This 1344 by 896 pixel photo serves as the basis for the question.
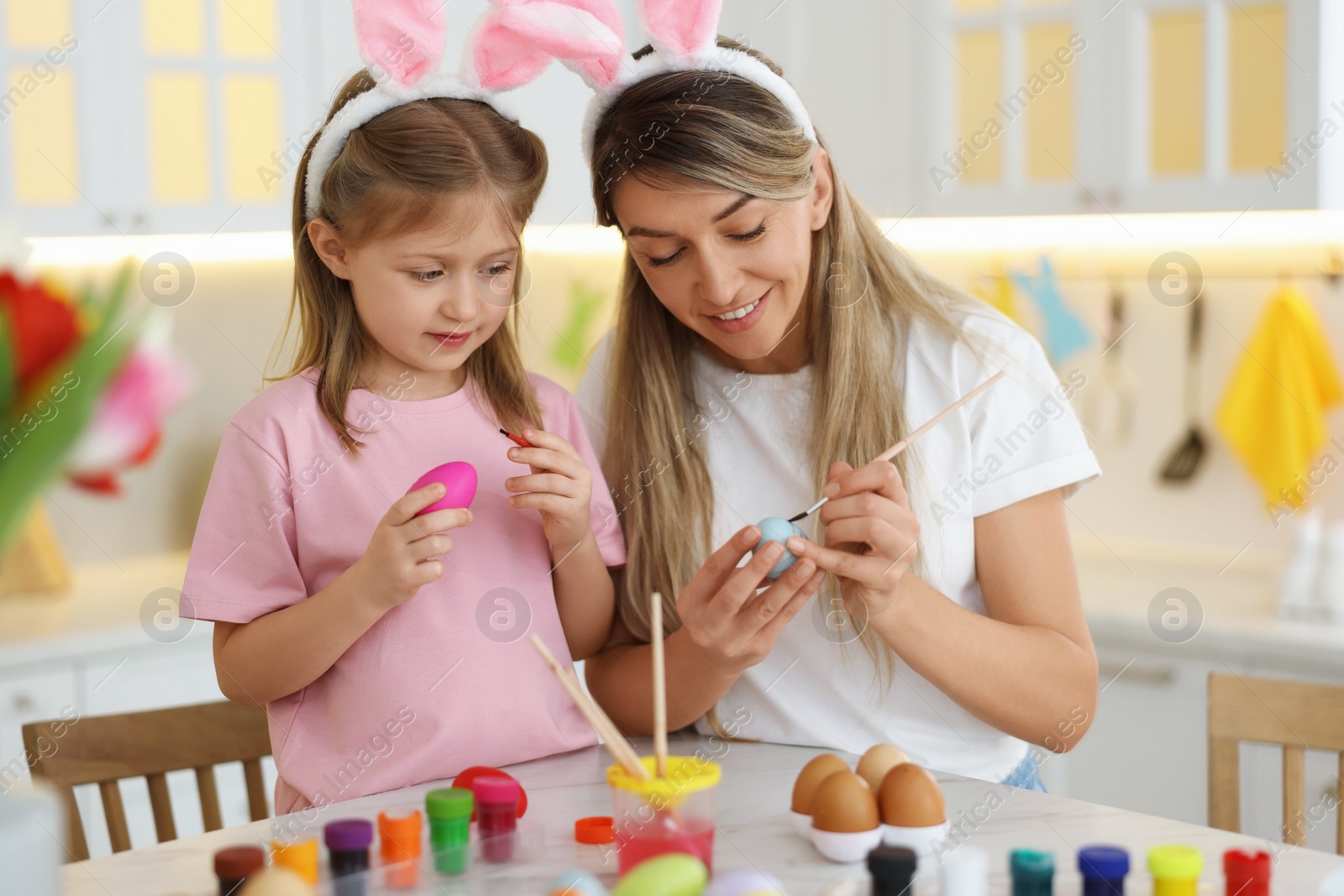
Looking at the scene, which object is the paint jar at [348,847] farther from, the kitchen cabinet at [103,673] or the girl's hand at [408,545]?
the kitchen cabinet at [103,673]

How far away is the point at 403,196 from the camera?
1.27m

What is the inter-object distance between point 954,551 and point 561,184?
199 cm

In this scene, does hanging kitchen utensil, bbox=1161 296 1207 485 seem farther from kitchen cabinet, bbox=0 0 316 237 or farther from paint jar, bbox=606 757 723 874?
paint jar, bbox=606 757 723 874

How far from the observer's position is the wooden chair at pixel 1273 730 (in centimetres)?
127

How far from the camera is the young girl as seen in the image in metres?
1.21

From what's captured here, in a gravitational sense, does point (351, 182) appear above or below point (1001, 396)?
above

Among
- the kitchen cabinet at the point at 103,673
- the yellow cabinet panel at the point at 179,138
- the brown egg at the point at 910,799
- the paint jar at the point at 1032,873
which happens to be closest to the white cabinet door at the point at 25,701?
the kitchen cabinet at the point at 103,673

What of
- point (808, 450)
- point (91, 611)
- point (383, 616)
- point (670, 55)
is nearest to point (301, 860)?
point (383, 616)

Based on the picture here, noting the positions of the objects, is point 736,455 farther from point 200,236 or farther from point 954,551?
point 200,236

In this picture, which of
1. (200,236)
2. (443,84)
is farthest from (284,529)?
(200,236)

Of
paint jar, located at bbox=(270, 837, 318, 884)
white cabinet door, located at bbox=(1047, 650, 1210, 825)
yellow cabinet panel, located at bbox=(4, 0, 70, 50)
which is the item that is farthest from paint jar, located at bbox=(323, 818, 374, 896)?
yellow cabinet panel, located at bbox=(4, 0, 70, 50)

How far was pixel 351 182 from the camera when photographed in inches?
51.3

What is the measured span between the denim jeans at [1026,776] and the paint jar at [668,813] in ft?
1.87

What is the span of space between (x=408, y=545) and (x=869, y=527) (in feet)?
1.31
